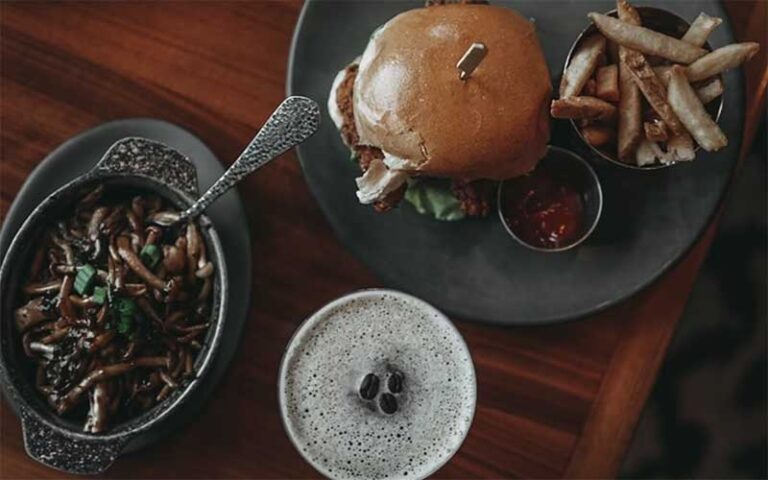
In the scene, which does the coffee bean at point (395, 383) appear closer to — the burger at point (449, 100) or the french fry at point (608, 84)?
the burger at point (449, 100)


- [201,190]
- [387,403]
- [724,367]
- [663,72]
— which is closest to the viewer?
[387,403]

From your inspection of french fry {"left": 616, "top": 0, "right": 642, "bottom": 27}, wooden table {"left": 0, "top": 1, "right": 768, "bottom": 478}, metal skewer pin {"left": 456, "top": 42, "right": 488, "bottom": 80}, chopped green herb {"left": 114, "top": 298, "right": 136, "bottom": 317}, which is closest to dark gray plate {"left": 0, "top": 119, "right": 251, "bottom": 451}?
wooden table {"left": 0, "top": 1, "right": 768, "bottom": 478}

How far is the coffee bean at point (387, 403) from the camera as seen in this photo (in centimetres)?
131

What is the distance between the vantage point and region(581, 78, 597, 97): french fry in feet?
4.68

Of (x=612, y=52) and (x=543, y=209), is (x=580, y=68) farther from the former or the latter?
(x=543, y=209)

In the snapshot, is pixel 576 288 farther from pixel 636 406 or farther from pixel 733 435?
pixel 733 435

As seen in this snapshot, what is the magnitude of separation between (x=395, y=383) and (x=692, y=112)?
21.7 inches

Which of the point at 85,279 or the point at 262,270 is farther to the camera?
the point at 262,270

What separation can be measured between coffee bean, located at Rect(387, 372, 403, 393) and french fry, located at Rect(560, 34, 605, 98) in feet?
1.51

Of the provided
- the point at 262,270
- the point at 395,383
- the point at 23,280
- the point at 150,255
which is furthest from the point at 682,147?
the point at 23,280

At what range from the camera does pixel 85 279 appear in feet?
4.63

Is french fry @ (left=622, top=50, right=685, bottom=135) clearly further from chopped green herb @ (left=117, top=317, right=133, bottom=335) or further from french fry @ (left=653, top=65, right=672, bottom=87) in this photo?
chopped green herb @ (left=117, top=317, right=133, bottom=335)

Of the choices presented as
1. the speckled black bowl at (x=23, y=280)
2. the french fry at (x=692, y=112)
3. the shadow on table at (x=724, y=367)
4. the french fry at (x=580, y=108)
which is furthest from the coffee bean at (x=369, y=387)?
the shadow on table at (x=724, y=367)

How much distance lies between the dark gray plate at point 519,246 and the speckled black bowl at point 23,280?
21 cm
